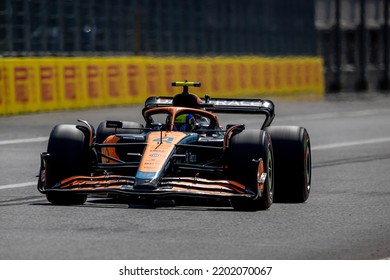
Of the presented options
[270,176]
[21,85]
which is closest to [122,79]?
[21,85]

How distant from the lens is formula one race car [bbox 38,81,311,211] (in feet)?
39.2

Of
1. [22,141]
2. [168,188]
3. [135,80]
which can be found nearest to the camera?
[168,188]

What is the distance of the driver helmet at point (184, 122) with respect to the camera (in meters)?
13.3

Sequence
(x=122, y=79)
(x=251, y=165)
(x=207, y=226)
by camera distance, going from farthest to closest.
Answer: (x=122, y=79), (x=251, y=165), (x=207, y=226)

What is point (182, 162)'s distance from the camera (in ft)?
41.5

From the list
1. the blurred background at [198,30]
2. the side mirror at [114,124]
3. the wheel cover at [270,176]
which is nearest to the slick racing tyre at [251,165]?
the wheel cover at [270,176]

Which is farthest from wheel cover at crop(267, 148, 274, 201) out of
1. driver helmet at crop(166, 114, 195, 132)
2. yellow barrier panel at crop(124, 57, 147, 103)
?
yellow barrier panel at crop(124, 57, 147, 103)

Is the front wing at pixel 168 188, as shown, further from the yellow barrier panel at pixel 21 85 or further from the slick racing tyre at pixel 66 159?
the yellow barrier panel at pixel 21 85

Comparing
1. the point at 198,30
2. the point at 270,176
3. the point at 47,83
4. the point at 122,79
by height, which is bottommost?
the point at 122,79

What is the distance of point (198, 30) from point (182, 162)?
3593 cm

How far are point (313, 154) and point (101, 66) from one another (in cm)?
1377

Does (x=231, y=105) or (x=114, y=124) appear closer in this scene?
(x=114, y=124)

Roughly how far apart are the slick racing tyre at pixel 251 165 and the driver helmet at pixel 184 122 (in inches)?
44.0

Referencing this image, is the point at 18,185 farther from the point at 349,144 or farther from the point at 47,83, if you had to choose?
the point at 47,83
